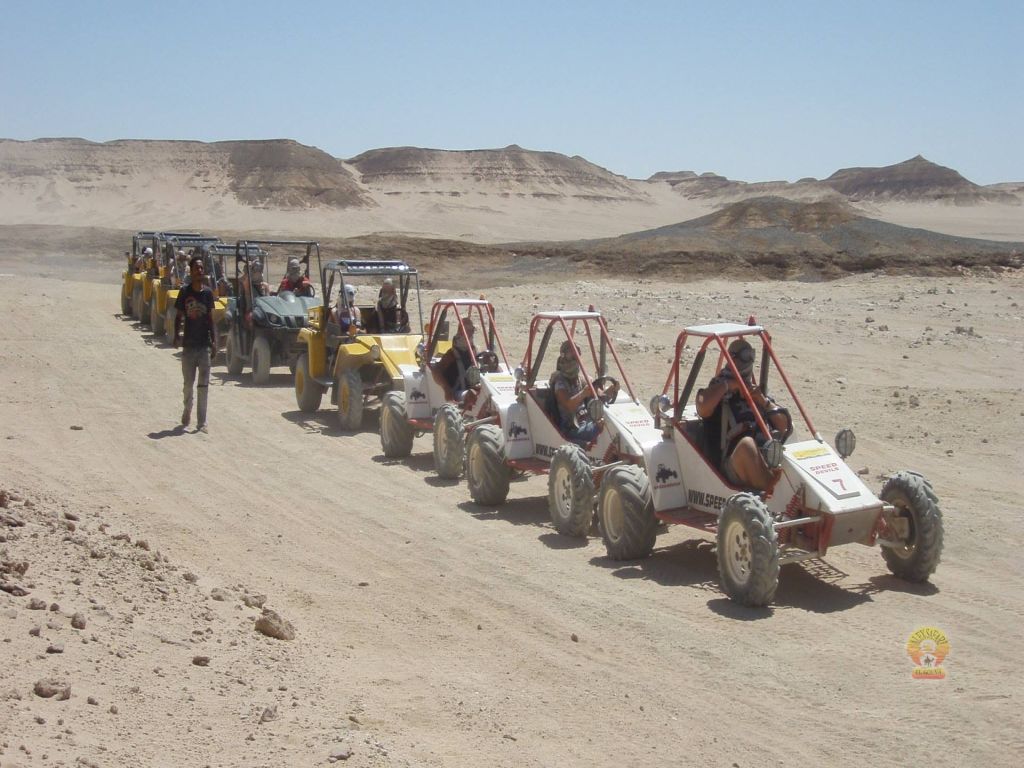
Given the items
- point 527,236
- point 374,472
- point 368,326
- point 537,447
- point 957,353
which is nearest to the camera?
point 537,447

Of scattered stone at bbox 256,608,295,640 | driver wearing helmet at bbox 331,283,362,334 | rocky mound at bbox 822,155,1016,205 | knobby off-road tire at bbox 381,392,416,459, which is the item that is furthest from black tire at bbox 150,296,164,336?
rocky mound at bbox 822,155,1016,205

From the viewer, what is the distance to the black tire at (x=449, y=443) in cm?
1141

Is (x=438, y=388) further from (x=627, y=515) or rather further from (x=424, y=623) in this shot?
(x=424, y=623)

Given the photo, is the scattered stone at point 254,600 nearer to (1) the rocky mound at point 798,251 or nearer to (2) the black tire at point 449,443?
(2) the black tire at point 449,443

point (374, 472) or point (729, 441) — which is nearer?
point (729, 441)

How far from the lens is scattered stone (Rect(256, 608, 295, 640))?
21.8ft

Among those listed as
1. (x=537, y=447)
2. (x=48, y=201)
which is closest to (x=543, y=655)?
(x=537, y=447)

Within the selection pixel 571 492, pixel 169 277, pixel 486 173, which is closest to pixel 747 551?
pixel 571 492

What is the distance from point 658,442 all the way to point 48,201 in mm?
119985

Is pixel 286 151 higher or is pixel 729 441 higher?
pixel 286 151

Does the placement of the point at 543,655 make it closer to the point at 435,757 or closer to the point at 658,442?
the point at 435,757

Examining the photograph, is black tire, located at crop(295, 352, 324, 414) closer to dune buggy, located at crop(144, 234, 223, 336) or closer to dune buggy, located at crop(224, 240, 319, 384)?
dune buggy, located at crop(224, 240, 319, 384)

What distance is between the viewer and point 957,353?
21250mm

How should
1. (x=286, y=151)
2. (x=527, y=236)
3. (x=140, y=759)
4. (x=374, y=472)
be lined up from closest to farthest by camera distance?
(x=140, y=759) < (x=374, y=472) < (x=527, y=236) < (x=286, y=151)
